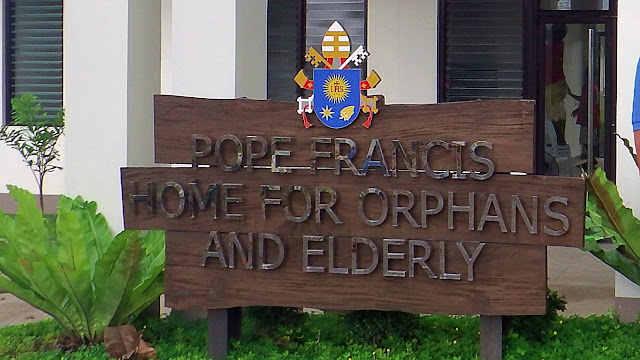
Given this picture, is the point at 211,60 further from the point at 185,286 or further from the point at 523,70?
the point at 523,70

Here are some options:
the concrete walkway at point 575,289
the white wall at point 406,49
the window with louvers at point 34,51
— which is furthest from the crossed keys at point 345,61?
the window with louvers at point 34,51

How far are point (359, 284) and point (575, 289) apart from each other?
3.26 meters

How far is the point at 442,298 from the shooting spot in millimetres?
5441

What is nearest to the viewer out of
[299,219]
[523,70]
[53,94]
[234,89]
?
[299,219]

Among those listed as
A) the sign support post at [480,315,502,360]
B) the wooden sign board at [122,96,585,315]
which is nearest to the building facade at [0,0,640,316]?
the wooden sign board at [122,96,585,315]

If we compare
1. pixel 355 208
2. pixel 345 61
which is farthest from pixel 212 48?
pixel 355 208

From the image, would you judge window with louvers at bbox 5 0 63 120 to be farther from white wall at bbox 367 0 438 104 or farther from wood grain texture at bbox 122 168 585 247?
wood grain texture at bbox 122 168 585 247

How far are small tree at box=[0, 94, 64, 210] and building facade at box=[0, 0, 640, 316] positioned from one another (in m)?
0.56

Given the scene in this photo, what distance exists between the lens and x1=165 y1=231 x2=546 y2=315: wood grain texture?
532cm

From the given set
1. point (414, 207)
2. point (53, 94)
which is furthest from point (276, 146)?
point (53, 94)

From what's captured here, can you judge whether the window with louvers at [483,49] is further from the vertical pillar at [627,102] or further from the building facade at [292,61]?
the vertical pillar at [627,102]

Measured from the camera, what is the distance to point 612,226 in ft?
19.7

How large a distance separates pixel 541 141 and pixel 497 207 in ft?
21.6

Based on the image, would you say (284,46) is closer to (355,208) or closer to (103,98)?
(103,98)
